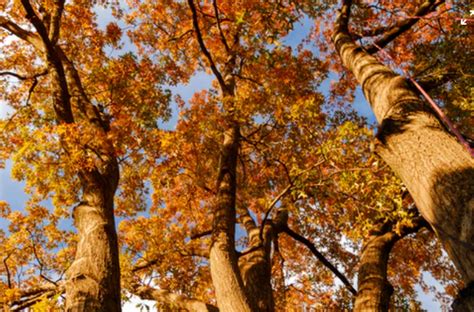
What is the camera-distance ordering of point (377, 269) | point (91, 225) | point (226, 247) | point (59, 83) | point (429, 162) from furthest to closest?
point (377, 269) → point (226, 247) → point (59, 83) → point (91, 225) → point (429, 162)

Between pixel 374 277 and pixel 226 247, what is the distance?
2.92 m

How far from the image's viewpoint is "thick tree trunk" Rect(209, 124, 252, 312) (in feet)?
19.8

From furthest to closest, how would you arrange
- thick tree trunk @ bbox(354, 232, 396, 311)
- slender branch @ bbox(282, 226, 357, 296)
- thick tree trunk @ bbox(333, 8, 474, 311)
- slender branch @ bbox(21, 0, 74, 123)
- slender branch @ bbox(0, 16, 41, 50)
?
slender branch @ bbox(282, 226, 357, 296), slender branch @ bbox(0, 16, 41, 50), thick tree trunk @ bbox(354, 232, 396, 311), slender branch @ bbox(21, 0, 74, 123), thick tree trunk @ bbox(333, 8, 474, 311)

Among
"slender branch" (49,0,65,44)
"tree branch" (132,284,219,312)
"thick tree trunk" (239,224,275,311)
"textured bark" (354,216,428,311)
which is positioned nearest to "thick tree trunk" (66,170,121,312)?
"tree branch" (132,284,219,312)

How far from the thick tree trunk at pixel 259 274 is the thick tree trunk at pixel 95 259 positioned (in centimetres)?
276

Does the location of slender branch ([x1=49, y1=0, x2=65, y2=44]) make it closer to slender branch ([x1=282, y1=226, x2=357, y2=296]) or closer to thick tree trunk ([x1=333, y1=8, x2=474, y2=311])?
thick tree trunk ([x1=333, y1=8, x2=474, y2=311])

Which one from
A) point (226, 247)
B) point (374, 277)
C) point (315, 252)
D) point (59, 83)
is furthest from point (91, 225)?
point (315, 252)

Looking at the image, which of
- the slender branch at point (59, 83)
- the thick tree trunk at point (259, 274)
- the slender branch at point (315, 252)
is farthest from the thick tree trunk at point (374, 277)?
the slender branch at point (59, 83)

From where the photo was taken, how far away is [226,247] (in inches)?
271

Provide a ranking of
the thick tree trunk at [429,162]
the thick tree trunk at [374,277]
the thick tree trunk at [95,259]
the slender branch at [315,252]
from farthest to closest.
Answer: the slender branch at [315,252] → the thick tree trunk at [374,277] → the thick tree trunk at [95,259] → the thick tree trunk at [429,162]

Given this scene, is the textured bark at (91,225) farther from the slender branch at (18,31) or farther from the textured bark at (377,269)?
the textured bark at (377,269)

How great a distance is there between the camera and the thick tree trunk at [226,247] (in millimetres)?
6039

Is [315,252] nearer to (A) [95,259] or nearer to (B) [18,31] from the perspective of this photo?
(A) [95,259]

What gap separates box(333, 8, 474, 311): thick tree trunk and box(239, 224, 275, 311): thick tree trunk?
12.8 ft
